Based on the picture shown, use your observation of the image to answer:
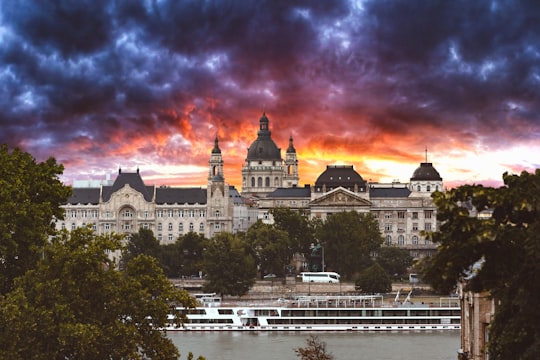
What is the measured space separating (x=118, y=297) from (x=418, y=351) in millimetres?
40861

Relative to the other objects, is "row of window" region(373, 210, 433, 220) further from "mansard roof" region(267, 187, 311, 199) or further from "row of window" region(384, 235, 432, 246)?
"mansard roof" region(267, 187, 311, 199)

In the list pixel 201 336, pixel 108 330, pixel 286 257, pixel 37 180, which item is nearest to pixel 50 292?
pixel 108 330

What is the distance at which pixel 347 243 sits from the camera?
4889 inches

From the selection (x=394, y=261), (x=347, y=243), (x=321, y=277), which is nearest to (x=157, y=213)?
(x=347, y=243)

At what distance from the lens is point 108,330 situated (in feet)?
101

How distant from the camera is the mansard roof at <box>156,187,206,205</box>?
513 ft

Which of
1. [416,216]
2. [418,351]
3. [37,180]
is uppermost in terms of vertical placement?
[416,216]

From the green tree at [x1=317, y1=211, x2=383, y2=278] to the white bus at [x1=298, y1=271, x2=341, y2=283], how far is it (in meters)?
5.57

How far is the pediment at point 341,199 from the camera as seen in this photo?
513 feet

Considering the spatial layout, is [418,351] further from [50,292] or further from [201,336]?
[50,292]

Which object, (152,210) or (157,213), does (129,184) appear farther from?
(157,213)

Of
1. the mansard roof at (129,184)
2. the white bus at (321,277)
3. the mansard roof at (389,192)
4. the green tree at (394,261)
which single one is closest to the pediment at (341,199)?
the mansard roof at (389,192)

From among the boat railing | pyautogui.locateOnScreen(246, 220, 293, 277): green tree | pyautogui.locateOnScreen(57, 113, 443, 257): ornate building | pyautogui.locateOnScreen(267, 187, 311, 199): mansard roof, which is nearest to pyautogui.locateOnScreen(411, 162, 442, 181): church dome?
pyautogui.locateOnScreen(57, 113, 443, 257): ornate building

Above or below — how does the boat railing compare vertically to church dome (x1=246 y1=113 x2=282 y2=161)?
below
